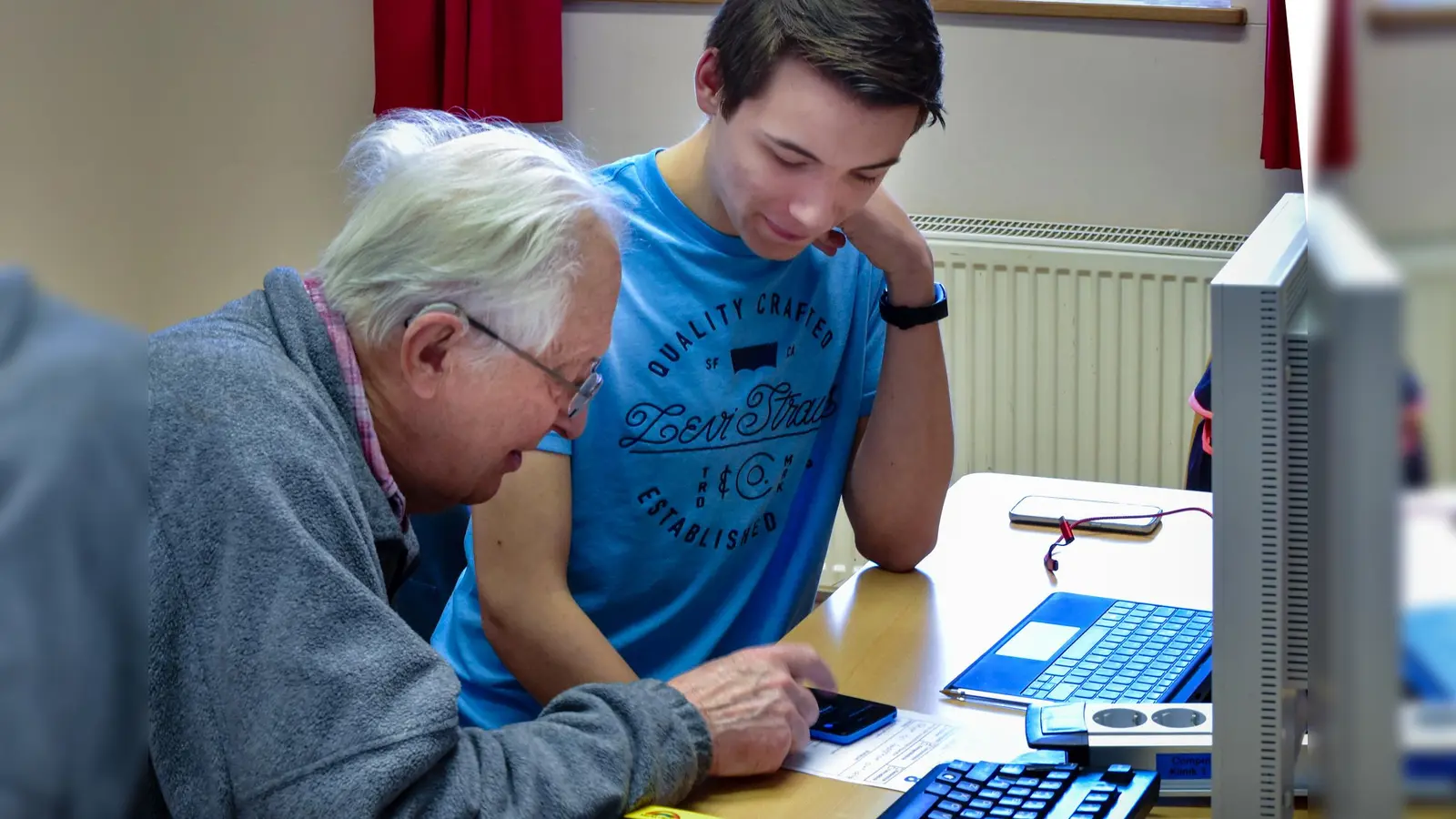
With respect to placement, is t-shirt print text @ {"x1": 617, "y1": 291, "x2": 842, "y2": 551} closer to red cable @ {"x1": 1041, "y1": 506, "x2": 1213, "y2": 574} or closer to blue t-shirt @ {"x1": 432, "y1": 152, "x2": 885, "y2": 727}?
blue t-shirt @ {"x1": 432, "y1": 152, "x2": 885, "y2": 727}

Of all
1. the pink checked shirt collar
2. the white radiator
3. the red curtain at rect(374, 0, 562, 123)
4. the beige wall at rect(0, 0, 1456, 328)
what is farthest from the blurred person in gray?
the red curtain at rect(374, 0, 562, 123)

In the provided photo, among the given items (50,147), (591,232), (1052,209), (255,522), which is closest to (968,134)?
(1052,209)

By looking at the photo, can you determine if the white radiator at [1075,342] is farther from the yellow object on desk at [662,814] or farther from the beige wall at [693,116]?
the yellow object on desk at [662,814]

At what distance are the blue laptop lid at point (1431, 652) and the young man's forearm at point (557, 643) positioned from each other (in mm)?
1148

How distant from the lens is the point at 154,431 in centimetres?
84

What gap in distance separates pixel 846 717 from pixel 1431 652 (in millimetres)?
1003

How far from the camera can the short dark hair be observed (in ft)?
4.23

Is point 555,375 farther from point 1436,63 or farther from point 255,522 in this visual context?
point 1436,63

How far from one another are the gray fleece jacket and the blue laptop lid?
2.37 ft

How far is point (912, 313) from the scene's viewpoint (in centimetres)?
156

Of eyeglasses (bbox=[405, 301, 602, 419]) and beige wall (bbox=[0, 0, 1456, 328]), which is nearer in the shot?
eyeglasses (bbox=[405, 301, 602, 419])

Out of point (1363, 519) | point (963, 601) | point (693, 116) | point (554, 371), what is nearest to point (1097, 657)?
point (963, 601)

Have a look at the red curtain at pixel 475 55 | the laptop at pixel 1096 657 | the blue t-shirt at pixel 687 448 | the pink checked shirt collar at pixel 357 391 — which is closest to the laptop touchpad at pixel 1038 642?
the laptop at pixel 1096 657

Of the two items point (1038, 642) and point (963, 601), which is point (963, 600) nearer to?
point (963, 601)
